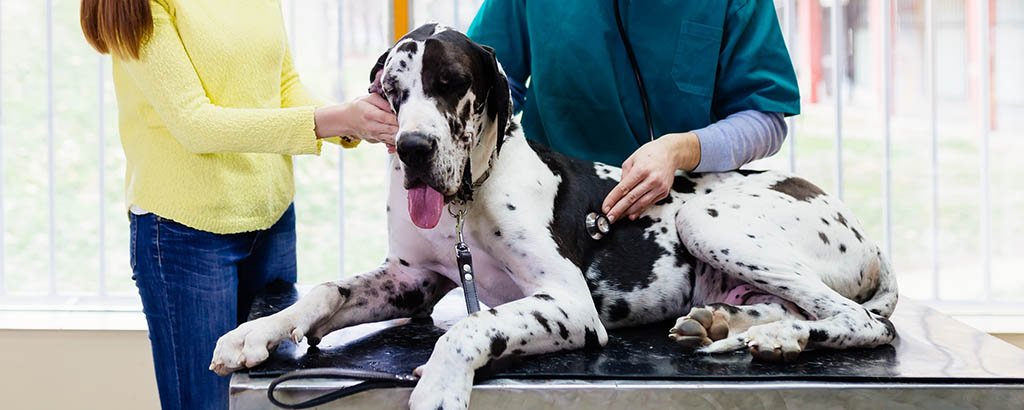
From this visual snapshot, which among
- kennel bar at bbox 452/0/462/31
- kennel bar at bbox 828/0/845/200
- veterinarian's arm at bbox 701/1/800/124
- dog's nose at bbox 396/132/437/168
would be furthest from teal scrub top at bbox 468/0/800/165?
kennel bar at bbox 828/0/845/200

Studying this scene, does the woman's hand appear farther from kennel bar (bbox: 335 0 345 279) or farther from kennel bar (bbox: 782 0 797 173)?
kennel bar (bbox: 782 0 797 173)

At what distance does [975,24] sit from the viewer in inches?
126

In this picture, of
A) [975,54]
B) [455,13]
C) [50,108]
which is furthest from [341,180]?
[975,54]

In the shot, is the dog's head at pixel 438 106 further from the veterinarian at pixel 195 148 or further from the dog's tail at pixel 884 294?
the dog's tail at pixel 884 294

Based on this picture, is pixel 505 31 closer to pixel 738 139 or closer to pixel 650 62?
pixel 650 62

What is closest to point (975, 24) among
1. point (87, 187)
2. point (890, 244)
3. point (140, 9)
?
point (890, 244)

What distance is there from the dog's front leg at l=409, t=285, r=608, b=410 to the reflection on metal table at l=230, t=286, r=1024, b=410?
0.09 feet

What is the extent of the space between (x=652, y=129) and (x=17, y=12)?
2368mm

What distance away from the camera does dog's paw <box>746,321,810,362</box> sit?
1.41 metres

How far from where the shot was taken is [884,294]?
1.85m

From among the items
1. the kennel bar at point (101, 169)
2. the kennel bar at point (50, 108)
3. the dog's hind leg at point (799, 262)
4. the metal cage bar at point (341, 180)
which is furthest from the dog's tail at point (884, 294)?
the kennel bar at point (50, 108)

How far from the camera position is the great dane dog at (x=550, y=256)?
142cm

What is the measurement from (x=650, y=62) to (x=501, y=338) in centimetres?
91

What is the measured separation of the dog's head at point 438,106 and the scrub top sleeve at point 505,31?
0.57m
